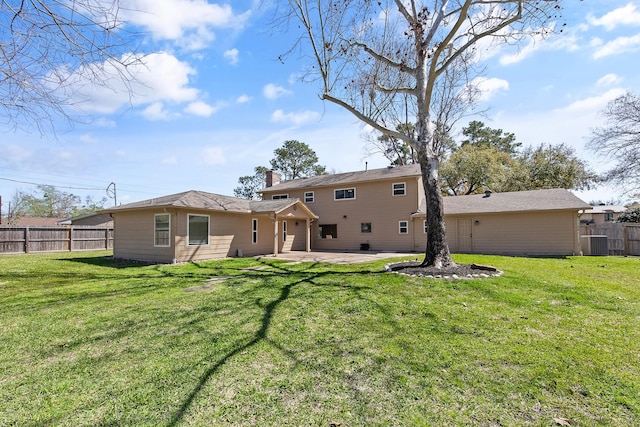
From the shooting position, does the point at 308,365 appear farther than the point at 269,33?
Answer: No

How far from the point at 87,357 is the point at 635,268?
13625 millimetres

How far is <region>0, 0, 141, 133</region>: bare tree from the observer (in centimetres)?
314

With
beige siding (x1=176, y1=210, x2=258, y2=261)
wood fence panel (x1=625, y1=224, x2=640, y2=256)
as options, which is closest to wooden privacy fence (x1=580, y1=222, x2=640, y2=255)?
wood fence panel (x1=625, y1=224, x2=640, y2=256)

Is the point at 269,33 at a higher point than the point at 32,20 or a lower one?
higher

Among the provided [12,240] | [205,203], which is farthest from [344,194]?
[12,240]

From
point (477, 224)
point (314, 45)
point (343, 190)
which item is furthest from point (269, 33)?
point (477, 224)

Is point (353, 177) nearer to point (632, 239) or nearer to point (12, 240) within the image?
point (632, 239)

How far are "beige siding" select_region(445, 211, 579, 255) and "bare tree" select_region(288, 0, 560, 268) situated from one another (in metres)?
8.14

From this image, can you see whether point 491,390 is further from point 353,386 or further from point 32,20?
point 32,20

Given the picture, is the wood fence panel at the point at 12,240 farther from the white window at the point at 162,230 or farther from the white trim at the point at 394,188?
the white trim at the point at 394,188

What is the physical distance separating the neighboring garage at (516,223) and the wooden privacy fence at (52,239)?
1923 centimetres

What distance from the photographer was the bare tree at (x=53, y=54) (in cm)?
314

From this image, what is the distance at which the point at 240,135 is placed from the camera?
664 inches

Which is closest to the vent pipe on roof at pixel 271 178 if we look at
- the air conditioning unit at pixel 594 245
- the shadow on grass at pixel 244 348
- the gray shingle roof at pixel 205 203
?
the gray shingle roof at pixel 205 203
